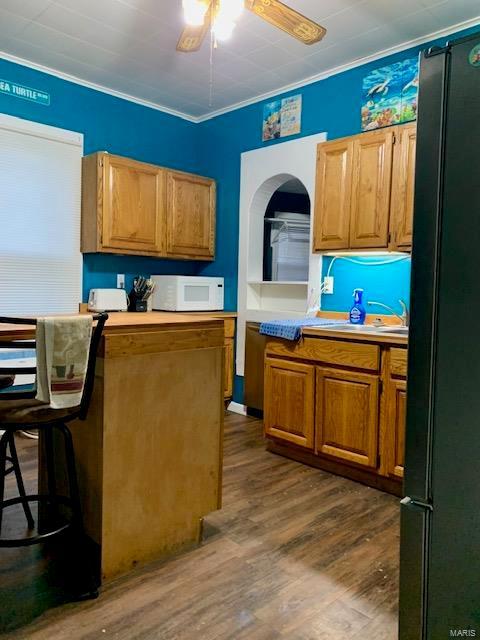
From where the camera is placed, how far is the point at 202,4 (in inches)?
88.1

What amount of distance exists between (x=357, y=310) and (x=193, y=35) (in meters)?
2.03

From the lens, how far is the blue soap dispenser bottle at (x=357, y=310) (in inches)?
136

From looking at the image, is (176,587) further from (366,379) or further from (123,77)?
(123,77)

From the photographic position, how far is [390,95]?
3375 millimetres

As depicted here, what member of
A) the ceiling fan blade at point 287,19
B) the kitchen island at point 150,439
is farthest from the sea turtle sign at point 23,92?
the kitchen island at point 150,439

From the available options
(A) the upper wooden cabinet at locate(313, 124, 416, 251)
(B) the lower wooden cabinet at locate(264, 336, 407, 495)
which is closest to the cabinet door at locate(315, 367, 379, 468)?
(B) the lower wooden cabinet at locate(264, 336, 407, 495)

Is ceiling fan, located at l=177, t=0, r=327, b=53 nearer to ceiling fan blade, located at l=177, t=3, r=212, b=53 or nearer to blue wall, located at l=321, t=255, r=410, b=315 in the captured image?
ceiling fan blade, located at l=177, t=3, r=212, b=53

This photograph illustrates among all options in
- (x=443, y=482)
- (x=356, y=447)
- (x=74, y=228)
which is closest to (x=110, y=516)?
(x=443, y=482)

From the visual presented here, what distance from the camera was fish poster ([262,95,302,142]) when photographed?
4.00m

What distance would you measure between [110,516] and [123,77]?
3499 mm

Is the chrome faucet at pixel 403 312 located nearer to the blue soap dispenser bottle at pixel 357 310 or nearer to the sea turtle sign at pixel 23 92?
the blue soap dispenser bottle at pixel 357 310

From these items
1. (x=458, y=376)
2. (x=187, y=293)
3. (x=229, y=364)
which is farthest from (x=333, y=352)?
(x=458, y=376)

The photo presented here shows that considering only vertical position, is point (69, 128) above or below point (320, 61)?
below

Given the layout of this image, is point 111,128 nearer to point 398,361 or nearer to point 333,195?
point 333,195
